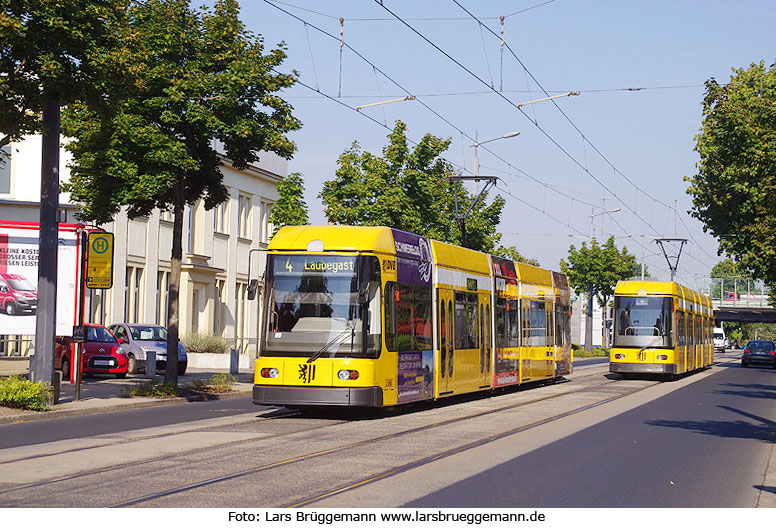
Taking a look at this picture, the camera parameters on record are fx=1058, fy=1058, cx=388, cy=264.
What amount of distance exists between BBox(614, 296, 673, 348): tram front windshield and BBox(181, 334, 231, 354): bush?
1603cm

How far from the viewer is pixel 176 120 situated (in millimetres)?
22766

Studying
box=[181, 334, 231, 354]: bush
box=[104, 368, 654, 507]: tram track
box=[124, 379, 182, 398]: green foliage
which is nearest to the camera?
box=[104, 368, 654, 507]: tram track

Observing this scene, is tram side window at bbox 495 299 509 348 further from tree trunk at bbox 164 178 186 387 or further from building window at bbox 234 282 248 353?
building window at bbox 234 282 248 353

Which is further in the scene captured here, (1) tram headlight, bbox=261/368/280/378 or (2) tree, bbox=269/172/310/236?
(2) tree, bbox=269/172/310/236

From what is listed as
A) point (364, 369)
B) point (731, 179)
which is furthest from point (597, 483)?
point (731, 179)

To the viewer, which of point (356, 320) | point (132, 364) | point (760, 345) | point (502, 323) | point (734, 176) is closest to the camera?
point (356, 320)

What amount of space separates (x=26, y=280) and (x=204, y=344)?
62.2ft

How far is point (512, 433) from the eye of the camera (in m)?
15.8

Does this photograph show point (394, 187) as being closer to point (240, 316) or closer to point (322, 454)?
point (240, 316)

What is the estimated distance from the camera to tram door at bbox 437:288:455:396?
69.5 ft

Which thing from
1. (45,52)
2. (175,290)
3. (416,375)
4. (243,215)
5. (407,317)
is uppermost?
(243,215)

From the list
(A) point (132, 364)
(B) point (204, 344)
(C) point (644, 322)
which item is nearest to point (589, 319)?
(B) point (204, 344)

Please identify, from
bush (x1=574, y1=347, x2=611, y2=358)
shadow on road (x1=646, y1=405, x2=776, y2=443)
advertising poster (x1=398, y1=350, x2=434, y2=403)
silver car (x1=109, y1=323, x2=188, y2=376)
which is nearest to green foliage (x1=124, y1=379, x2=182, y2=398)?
advertising poster (x1=398, y1=350, x2=434, y2=403)
